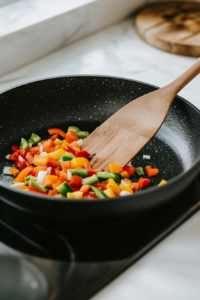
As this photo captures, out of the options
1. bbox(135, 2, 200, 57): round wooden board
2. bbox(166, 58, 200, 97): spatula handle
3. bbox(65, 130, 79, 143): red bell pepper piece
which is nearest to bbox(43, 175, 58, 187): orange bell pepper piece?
bbox(65, 130, 79, 143): red bell pepper piece

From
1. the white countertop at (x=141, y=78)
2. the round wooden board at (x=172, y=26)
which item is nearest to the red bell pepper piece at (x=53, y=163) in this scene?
the white countertop at (x=141, y=78)

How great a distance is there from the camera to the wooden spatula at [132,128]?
1014mm

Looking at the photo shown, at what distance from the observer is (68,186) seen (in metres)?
0.88

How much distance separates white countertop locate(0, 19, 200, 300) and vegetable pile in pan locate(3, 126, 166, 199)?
20 centimetres

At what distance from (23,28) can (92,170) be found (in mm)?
762

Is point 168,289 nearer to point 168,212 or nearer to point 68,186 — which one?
point 168,212

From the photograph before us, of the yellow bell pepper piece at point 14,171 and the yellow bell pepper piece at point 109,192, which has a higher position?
the yellow bell pepper piece at point 14,171

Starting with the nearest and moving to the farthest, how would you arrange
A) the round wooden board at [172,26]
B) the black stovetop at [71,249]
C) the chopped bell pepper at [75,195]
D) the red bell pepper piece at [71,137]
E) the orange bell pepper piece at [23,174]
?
the black stovetop at [71,249] < the chopped bell pepper at [75,195] < the orange bell pepper piece at [23,174] < the red bell pepper piece at [71,137] < the round wooden board at [172,26]

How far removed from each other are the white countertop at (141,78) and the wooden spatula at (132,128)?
260 mm

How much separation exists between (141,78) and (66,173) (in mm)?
648

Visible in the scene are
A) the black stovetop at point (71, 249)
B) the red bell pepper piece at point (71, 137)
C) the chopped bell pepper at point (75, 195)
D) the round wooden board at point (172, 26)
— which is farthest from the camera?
the round wooden board at point (172, 26)

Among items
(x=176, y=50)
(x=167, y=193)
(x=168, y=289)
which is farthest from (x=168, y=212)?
(x=176, y=50)

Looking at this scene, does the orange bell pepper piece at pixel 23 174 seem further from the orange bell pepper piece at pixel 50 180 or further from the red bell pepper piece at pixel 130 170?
the red bell pepper piece at pixel 130 170

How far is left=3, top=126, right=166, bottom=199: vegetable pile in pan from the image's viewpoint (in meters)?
0.89
